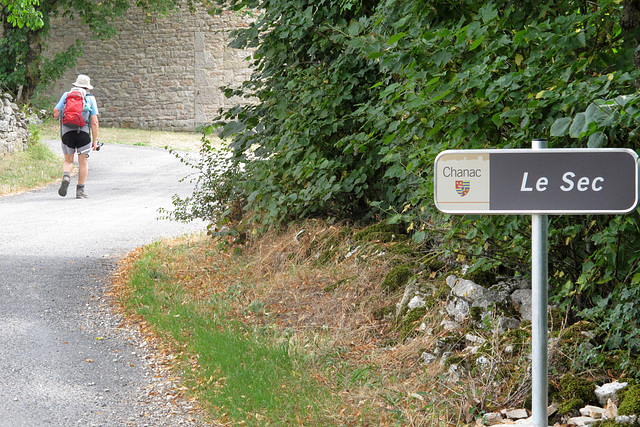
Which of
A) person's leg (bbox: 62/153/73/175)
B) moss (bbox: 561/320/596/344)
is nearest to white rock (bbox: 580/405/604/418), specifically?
moss (bbox: 561/320/596/344)

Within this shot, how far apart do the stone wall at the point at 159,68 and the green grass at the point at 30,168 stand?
919 cm

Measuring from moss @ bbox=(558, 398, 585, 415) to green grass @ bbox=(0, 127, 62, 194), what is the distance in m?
11.8

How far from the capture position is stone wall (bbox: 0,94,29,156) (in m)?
15.4

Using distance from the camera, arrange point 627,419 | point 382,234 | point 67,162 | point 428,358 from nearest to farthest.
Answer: point 627,419
point 428,358
point 382,234
point 67,162

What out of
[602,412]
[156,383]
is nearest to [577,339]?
[602,412]

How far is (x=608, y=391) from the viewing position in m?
3.06

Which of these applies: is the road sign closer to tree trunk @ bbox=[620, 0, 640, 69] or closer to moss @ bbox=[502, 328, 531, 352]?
tree trunk @ bbox=[620, 0, 640, 69]

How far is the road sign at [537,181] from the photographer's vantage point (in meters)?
2.01

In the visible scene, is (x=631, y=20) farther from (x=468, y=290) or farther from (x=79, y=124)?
(x=79, y=124)

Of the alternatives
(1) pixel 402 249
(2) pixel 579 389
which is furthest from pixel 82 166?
(2) pixel 579 389

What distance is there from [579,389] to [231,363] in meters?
1.94

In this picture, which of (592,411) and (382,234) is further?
(382,234)

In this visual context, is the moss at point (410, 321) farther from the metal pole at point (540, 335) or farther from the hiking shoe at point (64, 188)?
the hiking shoe at point (64, 188)

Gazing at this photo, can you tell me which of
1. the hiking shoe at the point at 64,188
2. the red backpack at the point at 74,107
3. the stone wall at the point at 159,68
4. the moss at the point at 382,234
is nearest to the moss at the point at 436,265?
the moss at the point at 382,234
